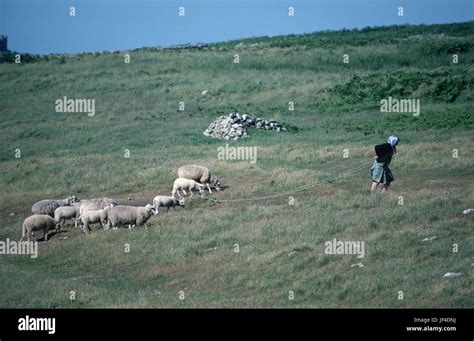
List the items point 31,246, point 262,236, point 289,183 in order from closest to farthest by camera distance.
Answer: point 262,236
point 31,246
point 289,183

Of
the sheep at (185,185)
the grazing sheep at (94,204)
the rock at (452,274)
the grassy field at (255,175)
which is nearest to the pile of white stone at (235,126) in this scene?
the grassy field at (255,175)

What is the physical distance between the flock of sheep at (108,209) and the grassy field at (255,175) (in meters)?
0.47

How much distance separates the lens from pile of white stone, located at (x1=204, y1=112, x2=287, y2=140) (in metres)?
46.2

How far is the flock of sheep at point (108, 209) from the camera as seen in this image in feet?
94.4

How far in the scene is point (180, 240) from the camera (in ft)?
85.2

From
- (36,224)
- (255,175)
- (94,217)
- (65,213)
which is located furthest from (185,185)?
(36,224)

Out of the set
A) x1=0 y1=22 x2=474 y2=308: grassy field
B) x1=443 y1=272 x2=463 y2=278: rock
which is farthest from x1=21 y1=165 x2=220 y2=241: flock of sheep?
x1=443 y1=272 x2=463 y2=278: rock

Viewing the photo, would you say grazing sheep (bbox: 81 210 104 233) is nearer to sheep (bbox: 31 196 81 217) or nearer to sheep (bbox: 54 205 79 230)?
sheep (bbox: 54 205 79 230)

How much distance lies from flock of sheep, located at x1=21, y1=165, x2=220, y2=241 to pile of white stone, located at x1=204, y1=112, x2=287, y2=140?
11090mm

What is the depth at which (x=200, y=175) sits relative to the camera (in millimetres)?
34844

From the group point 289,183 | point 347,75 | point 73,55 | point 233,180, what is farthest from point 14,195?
point 73,55

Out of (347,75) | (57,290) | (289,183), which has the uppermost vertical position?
(347,75)
